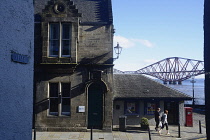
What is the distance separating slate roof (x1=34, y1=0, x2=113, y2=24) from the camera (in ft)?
49.7

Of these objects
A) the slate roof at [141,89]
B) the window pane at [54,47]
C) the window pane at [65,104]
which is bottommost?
the window pane at [65,104]

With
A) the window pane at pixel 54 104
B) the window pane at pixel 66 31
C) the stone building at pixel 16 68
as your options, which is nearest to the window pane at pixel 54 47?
the window pane at pixel 66 31

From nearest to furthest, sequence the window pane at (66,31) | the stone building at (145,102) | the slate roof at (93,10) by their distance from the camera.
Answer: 1. the window pane at (66,31)
2. the slate roof at (93,10)
3. the stone building at (145,102)

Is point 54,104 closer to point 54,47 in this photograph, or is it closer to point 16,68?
point 54,47

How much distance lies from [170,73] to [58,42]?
476ft

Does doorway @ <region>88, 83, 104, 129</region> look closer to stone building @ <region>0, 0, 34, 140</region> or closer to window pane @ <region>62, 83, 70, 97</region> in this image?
window pane @ <region>62, 83, 70, 97</region>

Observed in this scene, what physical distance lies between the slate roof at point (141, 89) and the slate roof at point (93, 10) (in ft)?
20.2

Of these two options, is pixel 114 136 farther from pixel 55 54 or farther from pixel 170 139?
pixel 55 54

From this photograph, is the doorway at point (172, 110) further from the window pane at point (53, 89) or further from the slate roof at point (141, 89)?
the window pane at point (53, 89)

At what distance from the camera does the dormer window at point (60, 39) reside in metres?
14.5

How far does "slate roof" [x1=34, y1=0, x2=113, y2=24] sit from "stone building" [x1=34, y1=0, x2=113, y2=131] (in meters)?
0.33

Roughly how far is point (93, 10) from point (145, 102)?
8.37m

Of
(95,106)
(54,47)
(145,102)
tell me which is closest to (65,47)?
(54,47)

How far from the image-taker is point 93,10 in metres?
15.9
